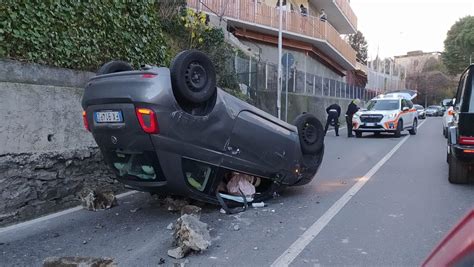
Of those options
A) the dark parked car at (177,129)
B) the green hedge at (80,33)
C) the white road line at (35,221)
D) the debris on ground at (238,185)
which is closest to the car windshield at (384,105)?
the green hedge at (80,33)

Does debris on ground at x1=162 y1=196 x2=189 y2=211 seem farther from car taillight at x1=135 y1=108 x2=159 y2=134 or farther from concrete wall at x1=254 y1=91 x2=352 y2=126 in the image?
concrete wall at x1=254 y1=91 x2=352 y2=126

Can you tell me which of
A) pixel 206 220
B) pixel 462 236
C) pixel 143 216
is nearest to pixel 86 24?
pixel 143 216

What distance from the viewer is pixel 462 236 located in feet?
6.02

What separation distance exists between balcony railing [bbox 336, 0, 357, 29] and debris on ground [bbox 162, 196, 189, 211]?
32.6 metres

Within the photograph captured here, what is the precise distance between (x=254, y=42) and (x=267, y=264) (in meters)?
23.6

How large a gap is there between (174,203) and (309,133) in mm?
2477

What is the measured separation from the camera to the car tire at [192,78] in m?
5.24

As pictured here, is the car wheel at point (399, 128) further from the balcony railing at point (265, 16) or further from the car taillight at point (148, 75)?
the car taillight at point (148, 75)

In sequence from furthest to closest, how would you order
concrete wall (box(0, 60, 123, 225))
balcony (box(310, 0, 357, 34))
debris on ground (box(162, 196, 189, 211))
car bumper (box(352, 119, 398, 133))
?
1. balcony (box(310, 0, 357, 34))
2. car bumper (box(352, 119, 398, 133))
3. debris on ground (box(162, 196, 189, 211))
4. concrete wall (box(0, 60, 123, 225))

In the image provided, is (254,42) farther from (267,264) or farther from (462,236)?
(462,236)

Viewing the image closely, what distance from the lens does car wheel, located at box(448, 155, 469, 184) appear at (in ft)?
26.8

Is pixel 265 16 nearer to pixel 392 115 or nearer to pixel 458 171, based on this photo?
pixel 392 115


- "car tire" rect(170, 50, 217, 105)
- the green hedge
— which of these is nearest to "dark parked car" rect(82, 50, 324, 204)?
"car tire" rect(170, 50, 217, 105)

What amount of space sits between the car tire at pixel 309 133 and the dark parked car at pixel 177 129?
30.5 inches
